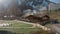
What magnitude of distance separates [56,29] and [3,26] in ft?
2.91

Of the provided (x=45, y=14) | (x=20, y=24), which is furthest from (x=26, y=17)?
(x=45, y=14)

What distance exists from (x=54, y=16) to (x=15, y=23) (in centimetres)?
67

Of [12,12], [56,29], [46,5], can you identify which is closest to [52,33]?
[56,29]

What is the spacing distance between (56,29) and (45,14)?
32cm

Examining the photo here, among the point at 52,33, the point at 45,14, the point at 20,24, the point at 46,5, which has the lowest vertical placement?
→ the point at 52,33

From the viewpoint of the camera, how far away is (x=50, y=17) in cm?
220

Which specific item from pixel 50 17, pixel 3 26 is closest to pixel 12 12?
pixel 3 26

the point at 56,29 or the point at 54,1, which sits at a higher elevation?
the point at 54,1

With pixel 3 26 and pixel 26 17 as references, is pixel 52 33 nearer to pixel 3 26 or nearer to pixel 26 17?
pixel 26 17

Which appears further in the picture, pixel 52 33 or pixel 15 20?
pixel 15 20

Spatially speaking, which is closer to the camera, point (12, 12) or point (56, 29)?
point (56, 29)

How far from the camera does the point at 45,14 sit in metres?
2.22

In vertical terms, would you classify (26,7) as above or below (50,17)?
above

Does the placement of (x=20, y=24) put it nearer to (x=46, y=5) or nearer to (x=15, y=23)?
(x=15, y=23)
